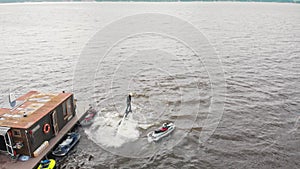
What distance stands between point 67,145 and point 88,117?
6578 mm

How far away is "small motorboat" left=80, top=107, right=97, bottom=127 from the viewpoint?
102ft

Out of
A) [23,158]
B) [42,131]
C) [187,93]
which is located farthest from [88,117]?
[187,93]

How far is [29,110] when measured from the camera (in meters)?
25.4

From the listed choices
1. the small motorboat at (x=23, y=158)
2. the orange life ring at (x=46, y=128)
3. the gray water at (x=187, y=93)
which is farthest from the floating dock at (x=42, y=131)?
the gray water at (x=187, y=93)

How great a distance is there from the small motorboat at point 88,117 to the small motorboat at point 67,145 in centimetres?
303

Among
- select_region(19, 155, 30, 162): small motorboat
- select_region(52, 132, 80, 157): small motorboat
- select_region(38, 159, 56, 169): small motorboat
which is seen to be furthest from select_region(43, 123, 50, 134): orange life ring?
select_region(38, 159, 56, 169): small motorboat

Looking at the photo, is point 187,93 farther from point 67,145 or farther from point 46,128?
point 46,128

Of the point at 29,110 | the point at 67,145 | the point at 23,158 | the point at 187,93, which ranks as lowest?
the point at 67,145

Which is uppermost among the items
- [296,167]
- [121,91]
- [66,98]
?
[66,98]

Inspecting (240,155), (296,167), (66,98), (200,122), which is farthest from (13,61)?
(296,167)

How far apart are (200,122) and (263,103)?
13.1 metres

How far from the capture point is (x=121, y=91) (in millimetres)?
42531

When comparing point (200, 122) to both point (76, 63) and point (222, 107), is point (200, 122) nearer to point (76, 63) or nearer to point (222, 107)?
point (222, 107)

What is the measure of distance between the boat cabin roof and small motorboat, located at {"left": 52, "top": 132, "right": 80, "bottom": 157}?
413 centimetres
